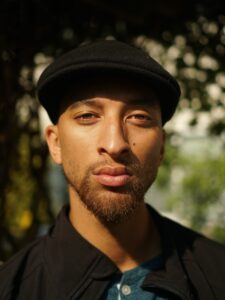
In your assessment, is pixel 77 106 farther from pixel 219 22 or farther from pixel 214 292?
pixel 219 22

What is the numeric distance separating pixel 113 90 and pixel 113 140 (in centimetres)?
22

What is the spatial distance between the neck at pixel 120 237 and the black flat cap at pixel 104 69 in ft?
1.58

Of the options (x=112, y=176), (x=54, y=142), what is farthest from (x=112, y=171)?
(x=54, y=142)

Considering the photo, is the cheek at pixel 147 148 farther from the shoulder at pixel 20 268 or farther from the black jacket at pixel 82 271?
the shoulder at pixel 20 268

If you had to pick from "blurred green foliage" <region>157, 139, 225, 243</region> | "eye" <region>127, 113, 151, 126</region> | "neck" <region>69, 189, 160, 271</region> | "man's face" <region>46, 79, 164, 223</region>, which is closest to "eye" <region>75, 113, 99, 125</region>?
"man's face" <region>46, 79, 164, 223</region>

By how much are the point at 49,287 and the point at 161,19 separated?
6.57ft

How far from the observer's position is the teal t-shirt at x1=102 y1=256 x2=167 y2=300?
5.55ft

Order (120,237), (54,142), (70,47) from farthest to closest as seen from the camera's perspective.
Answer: (70,47)
(54,142)
(120,237)

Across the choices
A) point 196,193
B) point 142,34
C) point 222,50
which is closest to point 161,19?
point 142,34

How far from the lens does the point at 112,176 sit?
1647mm

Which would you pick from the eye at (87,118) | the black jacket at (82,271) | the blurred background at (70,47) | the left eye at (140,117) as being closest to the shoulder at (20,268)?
the black jacket at (82,271)

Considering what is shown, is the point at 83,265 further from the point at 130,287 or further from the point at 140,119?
the point at 140,119

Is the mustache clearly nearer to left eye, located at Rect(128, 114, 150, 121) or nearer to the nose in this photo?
the nose

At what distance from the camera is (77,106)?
176cm
